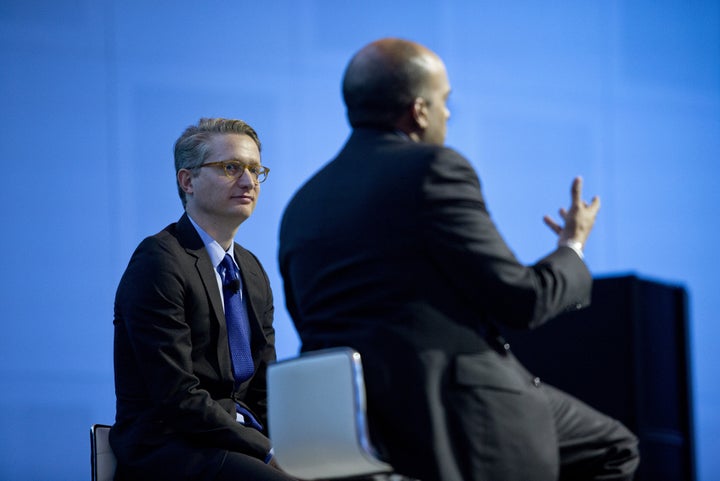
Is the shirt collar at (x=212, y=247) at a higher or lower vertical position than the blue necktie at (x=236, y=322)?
higher

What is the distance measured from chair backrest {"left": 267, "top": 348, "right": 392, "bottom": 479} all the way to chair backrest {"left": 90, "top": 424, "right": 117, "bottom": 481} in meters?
0.76

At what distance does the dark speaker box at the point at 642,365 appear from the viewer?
2.21 meters

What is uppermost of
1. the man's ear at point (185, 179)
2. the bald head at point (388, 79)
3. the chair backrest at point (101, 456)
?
the bald head at point (388, 79)

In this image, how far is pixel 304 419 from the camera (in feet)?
5.89

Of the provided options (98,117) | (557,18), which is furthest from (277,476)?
(557,18)

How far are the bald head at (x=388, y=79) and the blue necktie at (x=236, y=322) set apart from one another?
86cm

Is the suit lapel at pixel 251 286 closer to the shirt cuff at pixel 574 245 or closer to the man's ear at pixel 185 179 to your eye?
the man's ear at pixel 185 179

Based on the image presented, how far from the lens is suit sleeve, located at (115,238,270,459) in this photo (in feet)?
7.87

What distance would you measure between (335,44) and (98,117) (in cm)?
97

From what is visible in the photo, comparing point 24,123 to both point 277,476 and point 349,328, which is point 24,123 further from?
point 349,328

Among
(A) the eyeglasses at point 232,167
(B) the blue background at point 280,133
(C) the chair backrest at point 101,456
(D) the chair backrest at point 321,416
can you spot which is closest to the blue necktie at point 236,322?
(A) the eyeglasses at point 232,167

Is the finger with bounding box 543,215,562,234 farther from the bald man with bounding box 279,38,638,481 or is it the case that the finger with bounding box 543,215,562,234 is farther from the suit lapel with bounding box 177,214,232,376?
the suit lapel with bounding box 177,214,232,376

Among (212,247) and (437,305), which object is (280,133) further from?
(437,305)

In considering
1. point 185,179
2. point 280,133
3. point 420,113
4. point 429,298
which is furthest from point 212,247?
point 280,133
